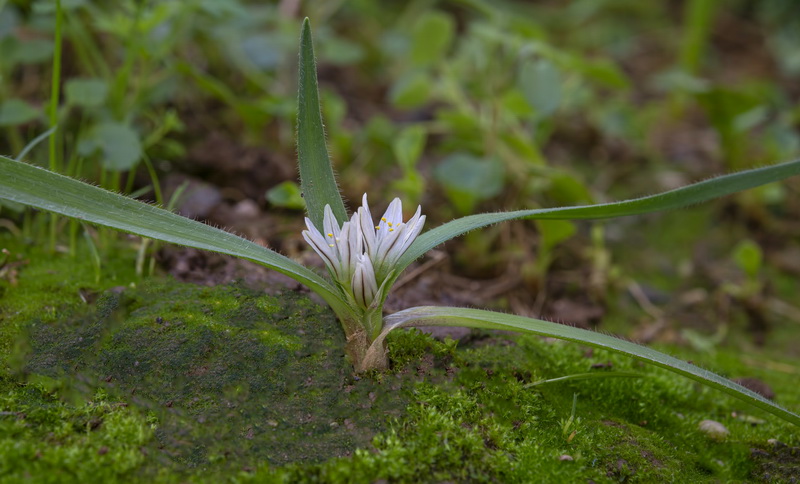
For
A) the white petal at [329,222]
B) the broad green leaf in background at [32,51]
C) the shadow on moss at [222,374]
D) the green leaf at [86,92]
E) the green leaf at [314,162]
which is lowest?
the shadow on moss at [222,374]

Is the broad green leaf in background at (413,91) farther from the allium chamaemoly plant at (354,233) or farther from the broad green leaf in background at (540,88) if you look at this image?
the allium chamaemoly plant at (354,233)

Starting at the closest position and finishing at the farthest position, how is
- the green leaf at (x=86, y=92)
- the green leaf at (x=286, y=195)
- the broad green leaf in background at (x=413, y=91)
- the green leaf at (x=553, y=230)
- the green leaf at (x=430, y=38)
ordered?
the green leaf at (x=286, y=195), the green leaf at (x=86, y=92), the green leaf at (x=553, y=230), the broad green leaf in background at (x=413, y=91), the green leaf at (x=430, y=38)

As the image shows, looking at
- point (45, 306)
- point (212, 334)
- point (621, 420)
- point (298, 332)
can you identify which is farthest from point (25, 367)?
point (621, 420)

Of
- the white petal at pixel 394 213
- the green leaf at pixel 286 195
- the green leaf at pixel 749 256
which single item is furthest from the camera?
the green leaf at pixel 749 256

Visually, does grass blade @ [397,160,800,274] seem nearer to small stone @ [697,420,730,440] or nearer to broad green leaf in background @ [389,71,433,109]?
small stone @ [697,420,730,440]

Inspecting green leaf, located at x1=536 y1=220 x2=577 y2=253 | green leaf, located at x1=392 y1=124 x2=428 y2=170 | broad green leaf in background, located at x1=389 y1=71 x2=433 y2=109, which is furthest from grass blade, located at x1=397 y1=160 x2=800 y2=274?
→ broad green leaf in background, located at x1=389 y1=71 x2=433 y2=109

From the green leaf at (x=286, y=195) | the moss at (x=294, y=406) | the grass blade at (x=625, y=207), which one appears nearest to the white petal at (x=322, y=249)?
the grass blade at (x=625, y=207)

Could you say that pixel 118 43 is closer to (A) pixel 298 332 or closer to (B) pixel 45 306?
(B) pixel 45 306
